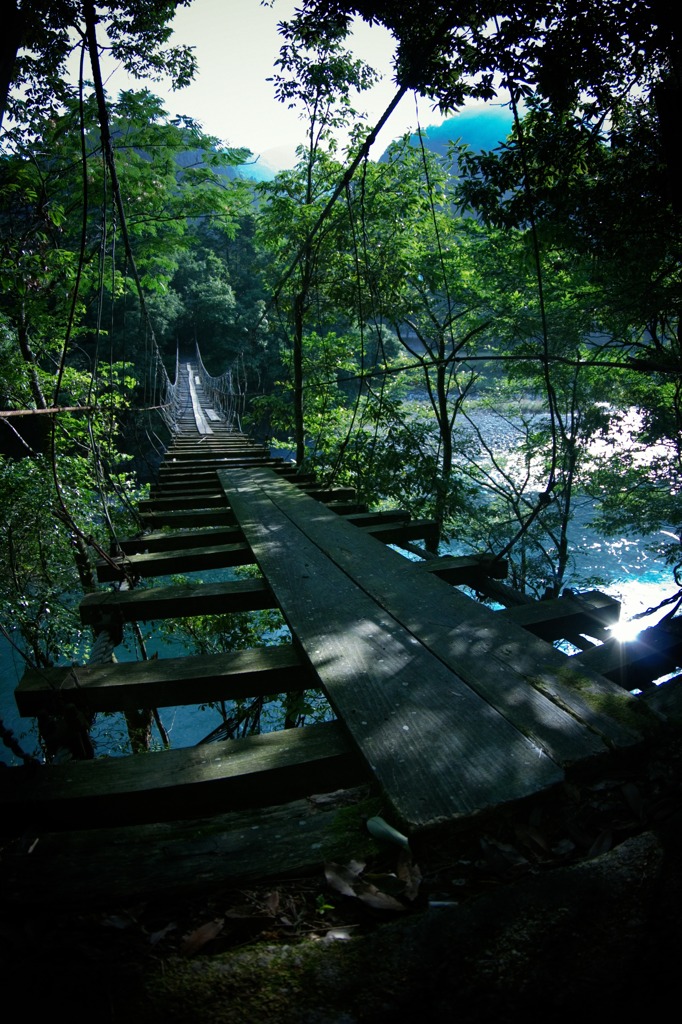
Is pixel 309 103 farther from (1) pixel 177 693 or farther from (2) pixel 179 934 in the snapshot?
(2) pixel 179 934

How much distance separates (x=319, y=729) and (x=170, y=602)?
0.81 meters

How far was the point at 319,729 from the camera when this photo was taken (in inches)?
37.0

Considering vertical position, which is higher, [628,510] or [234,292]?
[234,292]

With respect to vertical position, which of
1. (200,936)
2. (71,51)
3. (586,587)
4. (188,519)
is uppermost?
(71,51)

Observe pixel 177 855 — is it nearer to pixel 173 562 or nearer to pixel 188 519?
pixel 173 562

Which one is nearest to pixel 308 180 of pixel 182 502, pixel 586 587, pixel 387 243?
pixel 387 243

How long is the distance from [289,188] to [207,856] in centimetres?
739

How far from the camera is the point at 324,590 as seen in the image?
161 centimetres

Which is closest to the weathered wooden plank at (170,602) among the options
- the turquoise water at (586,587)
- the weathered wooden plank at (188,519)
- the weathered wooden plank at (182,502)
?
the weathered wooden plank at (188,519)

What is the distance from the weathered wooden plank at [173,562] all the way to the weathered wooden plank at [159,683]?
844 mm

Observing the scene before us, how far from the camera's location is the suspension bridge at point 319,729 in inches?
27.4

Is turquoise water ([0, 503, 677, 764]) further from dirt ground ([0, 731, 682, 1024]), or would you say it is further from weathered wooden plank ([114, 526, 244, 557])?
dirt ground ([0, 731, 682, 1024])

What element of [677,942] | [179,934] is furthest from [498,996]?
[179,934]

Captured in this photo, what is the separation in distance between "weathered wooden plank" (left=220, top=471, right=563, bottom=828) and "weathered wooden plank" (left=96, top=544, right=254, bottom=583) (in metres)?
0.42
